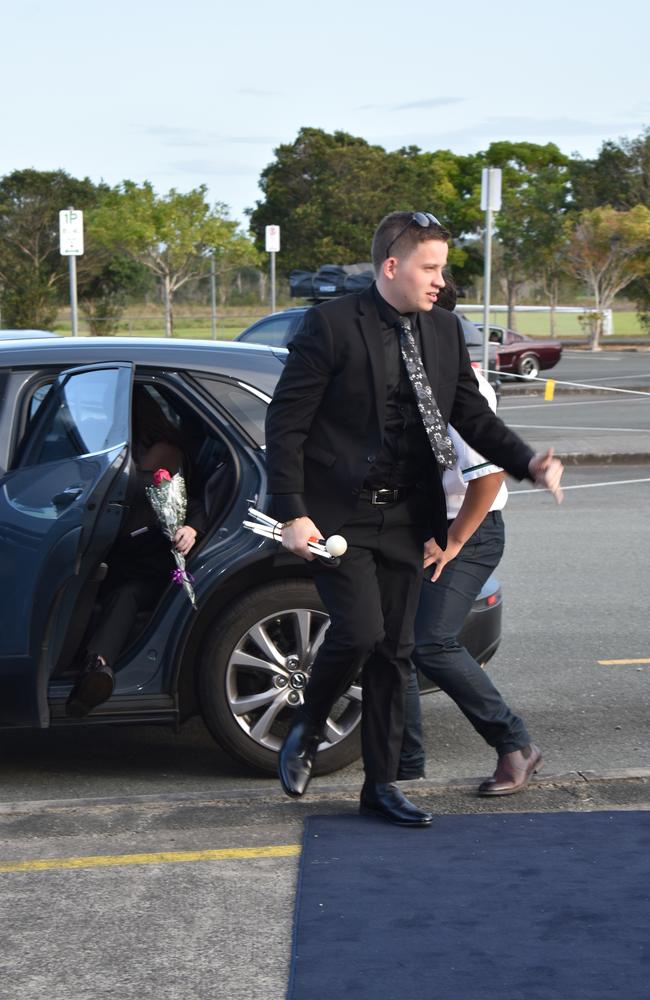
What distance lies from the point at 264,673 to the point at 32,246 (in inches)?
1626

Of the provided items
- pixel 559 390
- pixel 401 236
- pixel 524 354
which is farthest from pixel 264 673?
pixel 524 354

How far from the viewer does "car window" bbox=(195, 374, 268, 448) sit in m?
5.26

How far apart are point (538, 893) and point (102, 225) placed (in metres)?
45.0

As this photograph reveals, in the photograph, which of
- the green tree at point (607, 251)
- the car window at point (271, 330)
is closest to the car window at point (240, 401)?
the car window at point (271, 330)

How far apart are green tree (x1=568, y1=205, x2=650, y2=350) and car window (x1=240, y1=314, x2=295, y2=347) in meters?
27.0

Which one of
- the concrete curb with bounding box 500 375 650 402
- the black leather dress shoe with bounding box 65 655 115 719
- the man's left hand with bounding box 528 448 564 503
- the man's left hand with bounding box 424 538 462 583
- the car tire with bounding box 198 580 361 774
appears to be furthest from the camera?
the concrete curb with bounding box 500 375 650 402

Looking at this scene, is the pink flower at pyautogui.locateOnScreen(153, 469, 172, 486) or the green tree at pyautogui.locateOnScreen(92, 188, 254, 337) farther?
the green tree at pyautogui.locateOnScreen(92, 188, 254, 337)

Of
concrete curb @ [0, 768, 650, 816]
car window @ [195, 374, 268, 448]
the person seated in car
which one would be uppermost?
car window @ [195, 374, 268, 448]

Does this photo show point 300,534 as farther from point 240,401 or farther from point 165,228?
point 165,228

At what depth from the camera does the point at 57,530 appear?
15.7 feet

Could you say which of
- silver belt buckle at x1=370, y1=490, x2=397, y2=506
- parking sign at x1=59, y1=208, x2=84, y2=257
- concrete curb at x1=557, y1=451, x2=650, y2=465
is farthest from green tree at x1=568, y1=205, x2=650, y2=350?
silver belt buckle at x1=370, y1=490, x2=397, y2=506

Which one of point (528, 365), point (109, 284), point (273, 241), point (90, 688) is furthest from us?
point (109, 284)

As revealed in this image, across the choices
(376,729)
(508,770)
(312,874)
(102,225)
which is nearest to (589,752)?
(508,770)

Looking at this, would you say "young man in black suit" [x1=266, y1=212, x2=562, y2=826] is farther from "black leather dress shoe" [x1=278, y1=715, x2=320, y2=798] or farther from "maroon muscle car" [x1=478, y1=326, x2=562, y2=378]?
"maroon muscle car" [x1=478, y1=326, x2=562, y2=378]
